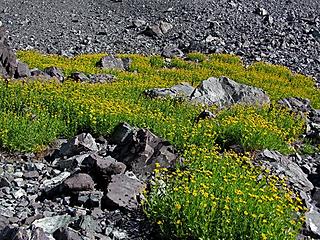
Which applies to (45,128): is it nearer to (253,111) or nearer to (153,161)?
(153,161)

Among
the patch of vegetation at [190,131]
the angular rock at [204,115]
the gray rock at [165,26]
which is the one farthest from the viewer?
the gray rock at [165,26]

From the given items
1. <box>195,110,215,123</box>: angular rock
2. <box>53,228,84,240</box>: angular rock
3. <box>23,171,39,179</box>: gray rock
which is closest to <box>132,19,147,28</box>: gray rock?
<box>195,110,215,123</box>: angular rock

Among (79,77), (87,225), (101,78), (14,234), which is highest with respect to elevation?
(14,234)

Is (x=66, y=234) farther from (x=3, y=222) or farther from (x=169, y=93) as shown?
(x=169, y=93)

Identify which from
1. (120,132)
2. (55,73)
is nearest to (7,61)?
(55,73)

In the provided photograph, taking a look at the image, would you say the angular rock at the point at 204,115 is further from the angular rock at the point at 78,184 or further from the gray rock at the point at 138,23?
the gray rock at the point at 138,23

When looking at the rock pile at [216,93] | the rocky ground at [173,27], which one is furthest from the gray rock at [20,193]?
→ the rocky ground at [173,27]

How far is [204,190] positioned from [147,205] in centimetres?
105

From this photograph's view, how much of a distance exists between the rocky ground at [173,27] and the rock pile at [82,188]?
66.3 feet

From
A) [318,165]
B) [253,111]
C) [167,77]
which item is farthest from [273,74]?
[318,165]

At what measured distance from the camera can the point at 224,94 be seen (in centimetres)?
1944

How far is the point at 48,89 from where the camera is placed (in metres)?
15.7

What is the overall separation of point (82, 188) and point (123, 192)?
30.6 inches

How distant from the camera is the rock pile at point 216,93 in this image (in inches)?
711
